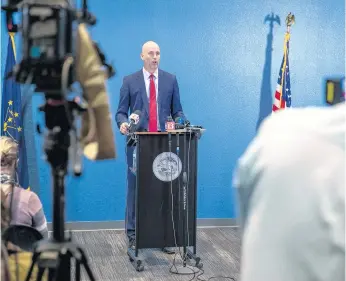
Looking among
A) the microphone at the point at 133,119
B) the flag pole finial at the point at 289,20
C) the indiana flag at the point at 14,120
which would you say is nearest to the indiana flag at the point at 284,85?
the flag pole finial at the point at 289,20

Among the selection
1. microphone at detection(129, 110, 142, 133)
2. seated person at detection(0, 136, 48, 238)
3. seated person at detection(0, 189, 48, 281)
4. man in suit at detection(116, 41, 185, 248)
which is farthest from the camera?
man in suit at detection(116, 41, 185, 248)

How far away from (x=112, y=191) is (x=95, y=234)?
1.52 feet

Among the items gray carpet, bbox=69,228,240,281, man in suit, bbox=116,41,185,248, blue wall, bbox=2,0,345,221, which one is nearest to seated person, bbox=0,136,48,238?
gray carpet, bbox=69,228,240,281

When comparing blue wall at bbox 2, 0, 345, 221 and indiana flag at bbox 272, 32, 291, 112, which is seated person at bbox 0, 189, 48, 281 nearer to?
blue wall at bbox 2, 0, 345, 221

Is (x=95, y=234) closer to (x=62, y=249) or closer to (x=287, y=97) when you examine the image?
(x=287, y=97)

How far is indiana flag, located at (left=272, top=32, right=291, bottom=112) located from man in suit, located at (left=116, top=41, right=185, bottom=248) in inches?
49.0

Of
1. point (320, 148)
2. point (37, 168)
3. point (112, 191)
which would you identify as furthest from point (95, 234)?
point (320, 148)

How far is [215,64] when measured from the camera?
553cm

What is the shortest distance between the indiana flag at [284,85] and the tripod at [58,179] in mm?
3949

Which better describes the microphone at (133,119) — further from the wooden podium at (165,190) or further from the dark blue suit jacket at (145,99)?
the dark blue suit jacket at (145,99)

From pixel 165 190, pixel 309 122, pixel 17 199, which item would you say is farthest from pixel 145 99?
pixel 309 122

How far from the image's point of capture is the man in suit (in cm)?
455

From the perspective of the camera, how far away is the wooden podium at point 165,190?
414 cm

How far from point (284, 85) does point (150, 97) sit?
1568 mm
